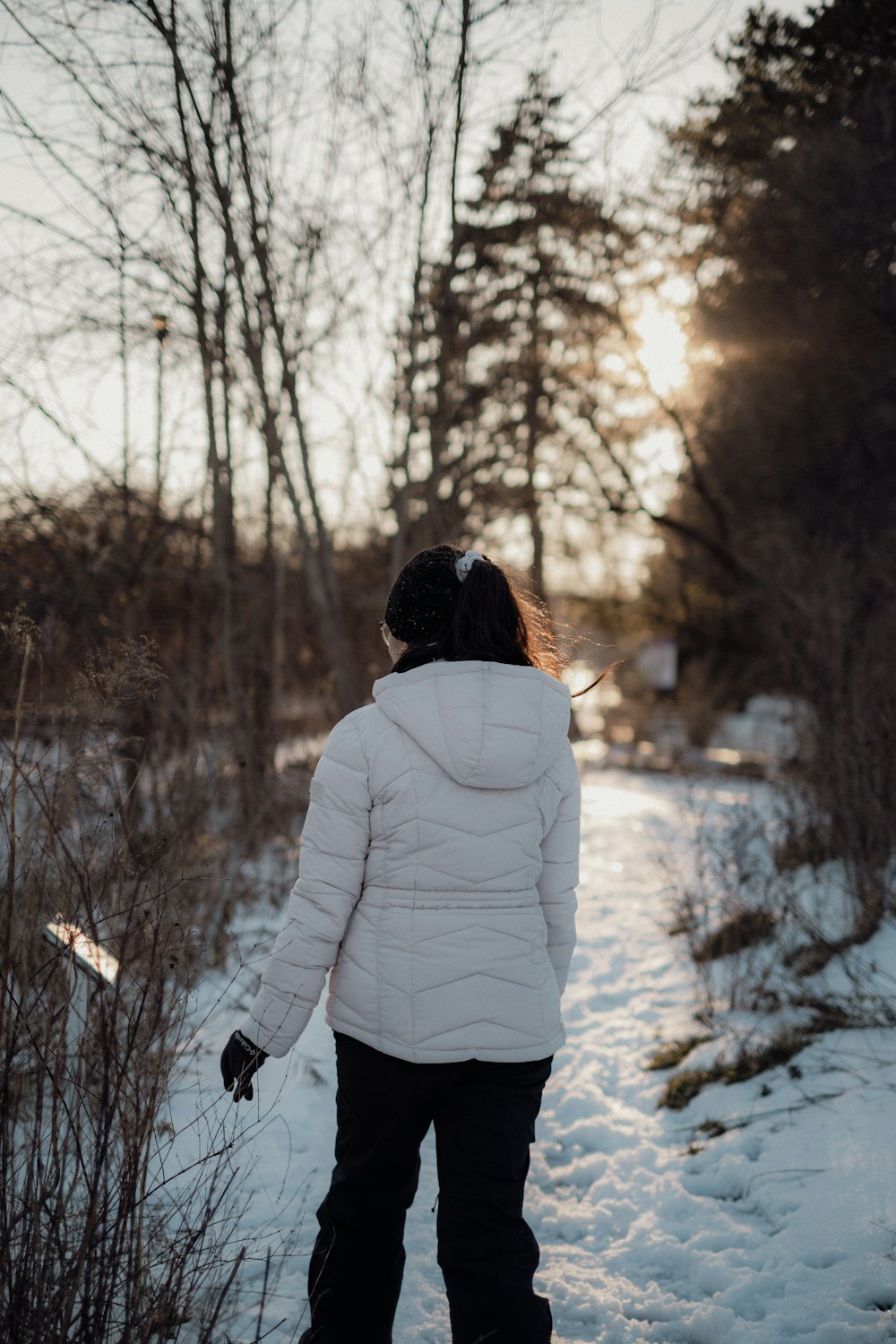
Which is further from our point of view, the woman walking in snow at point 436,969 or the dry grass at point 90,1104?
the woman walking in snow at point 436,969

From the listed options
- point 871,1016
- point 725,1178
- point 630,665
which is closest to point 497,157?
point 871,1016

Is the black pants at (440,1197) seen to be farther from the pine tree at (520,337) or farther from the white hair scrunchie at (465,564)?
the pine tree at (520,337)

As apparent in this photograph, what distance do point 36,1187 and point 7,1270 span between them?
0.59 ft

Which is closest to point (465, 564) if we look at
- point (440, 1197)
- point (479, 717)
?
point (479, 717)

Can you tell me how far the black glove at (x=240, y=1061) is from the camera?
6.19 feet

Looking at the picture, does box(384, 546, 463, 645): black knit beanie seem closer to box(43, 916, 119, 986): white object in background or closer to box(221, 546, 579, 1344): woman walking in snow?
box(221, 546, 579, 1344): woman walking in snow

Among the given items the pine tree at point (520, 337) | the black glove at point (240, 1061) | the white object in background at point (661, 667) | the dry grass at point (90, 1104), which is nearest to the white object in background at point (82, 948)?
the dry grass at point (90, 1104)

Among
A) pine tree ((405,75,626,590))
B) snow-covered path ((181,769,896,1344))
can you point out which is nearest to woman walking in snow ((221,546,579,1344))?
snow-covered path ((181,769,896,1344))

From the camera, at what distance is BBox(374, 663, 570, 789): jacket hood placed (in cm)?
183

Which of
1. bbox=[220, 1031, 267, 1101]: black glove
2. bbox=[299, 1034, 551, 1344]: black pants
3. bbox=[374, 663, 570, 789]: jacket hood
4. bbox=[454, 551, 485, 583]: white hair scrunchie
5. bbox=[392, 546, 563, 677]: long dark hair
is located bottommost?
bbox=[299, 1034, 551, 1344]: black pants

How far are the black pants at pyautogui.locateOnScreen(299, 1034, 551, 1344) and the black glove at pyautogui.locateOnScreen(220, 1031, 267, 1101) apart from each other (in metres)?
0.17

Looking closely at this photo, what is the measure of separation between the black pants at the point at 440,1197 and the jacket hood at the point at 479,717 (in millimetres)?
570

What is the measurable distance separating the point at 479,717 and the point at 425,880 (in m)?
0.32

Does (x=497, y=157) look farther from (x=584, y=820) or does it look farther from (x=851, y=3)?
(x=584, y=820)
